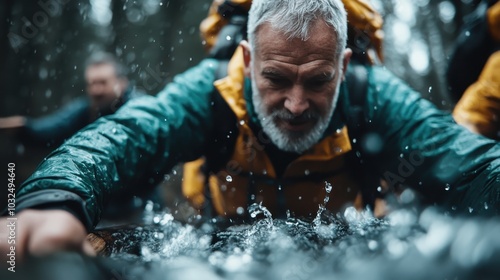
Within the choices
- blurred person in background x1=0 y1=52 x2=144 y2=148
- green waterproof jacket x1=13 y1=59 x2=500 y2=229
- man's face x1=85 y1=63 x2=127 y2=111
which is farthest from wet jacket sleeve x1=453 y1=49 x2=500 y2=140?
man's face x1=85 y1=63 x2=127 y2=111

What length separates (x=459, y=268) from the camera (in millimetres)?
1230

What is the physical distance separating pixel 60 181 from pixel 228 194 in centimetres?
136

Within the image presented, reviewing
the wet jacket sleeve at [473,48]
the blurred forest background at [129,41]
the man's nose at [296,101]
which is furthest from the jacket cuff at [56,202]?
the blurred forest background at [129,41]

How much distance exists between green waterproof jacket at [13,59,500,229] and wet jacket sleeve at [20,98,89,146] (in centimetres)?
246

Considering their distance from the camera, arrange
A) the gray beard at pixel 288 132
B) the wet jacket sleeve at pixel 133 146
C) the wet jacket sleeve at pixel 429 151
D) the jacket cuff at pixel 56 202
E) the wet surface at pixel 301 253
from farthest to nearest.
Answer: the gray beard at pixel 288 132, the wet jacket sleeve at pixel 429 151, the wet jacket sleeve at pixel 133 146, the jacket cuff at pixel 56 202, the wet surface at pixel 301 253

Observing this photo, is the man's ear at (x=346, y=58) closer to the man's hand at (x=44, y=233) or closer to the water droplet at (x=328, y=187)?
the water droplet at (x=328, y=187)

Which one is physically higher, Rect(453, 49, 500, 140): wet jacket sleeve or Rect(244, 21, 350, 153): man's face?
Rect(244, 21, 350, 153): man's face

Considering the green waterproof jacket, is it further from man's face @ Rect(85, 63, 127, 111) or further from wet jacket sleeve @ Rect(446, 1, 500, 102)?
man's face @ Rect(85, 63, 127, 111)

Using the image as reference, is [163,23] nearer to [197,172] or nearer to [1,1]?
[1,1]

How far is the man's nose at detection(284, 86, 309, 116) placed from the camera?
2.38 m

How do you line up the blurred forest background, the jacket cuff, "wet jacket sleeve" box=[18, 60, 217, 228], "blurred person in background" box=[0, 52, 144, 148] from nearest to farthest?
the jacket cuff < "wet jacket sleeve" box=[18, 60, 217, 228] < "blurred person in background" box=[0, 52, 144, 148] < the blurred forest background

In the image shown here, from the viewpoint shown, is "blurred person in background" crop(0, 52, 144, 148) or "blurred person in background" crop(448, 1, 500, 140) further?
"blurred person in background" crop(0, 52, 144, 148)

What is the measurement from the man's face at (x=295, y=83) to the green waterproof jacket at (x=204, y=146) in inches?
9.1

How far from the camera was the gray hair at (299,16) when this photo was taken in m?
2.34
